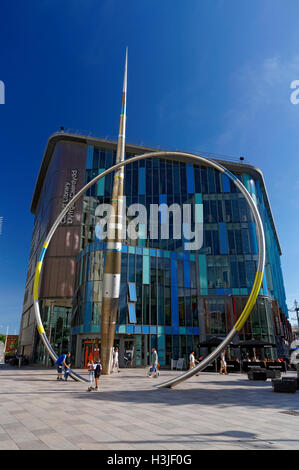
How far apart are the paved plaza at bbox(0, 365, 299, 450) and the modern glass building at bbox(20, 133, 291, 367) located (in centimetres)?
2040

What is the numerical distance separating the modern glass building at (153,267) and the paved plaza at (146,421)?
20.4 meters

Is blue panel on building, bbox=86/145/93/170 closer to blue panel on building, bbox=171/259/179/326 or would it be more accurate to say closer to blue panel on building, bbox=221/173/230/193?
blue panel on building, bbox=171/259/179/326

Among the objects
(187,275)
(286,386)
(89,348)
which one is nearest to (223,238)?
(187,275)

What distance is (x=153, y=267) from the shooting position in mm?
38812

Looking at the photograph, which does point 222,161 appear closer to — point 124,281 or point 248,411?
point 124,281

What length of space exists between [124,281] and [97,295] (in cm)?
358

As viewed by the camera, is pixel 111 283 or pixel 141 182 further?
pixel 141 182

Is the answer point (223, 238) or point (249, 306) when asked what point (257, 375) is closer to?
point (249, 306)

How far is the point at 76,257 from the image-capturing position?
41.5m

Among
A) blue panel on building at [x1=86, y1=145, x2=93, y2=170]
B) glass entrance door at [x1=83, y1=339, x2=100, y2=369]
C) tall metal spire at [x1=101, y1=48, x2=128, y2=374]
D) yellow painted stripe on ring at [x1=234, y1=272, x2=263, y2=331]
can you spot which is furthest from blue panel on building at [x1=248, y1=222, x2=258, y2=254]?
yellow painted stripe on ring at [x1=234, y1=272, x2=263, y2=331]

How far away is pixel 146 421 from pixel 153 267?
30.0 metres

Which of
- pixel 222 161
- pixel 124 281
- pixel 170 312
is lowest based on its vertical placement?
pixel 170 312

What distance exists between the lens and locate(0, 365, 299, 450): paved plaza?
6.63 m
